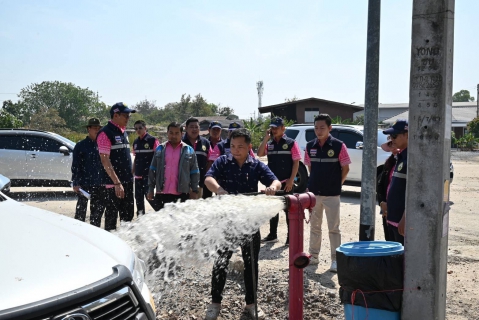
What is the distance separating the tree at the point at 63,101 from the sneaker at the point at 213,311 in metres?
75.7

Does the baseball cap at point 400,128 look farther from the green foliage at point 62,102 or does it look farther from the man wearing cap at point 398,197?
the green foliage at point 62,102

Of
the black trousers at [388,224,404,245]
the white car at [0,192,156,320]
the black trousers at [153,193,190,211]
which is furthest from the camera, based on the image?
the black trousers at [153,193,190,211]

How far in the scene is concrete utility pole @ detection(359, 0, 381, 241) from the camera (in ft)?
19.1

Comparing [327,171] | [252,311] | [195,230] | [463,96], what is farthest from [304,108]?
[463,96]

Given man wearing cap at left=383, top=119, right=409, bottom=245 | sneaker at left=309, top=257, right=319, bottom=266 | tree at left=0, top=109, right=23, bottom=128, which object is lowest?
sneaker at left=309, top=257, right=319, bottom=266

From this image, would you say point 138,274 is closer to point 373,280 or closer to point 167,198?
point 373,280

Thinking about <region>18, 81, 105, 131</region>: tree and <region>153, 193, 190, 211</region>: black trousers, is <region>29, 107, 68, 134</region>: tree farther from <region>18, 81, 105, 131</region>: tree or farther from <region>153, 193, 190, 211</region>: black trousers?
<region>153, 193, 190, 211</region>: black trousers

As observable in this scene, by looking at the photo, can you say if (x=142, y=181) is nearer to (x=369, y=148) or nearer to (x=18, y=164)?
(x=369, y=148)

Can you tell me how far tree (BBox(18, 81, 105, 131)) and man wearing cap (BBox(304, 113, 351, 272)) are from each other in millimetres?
74165

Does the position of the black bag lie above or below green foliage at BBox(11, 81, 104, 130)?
below

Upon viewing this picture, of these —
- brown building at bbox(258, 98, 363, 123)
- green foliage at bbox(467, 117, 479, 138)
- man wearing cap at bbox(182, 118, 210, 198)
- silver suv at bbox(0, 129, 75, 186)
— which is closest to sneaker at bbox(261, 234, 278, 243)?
man wearing cap at bbox(182, 118, 210, 198)

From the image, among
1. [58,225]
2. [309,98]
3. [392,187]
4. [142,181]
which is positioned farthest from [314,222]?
[309,98]

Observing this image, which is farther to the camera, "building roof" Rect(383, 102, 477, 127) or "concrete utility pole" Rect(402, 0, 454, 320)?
"building roof" Rect(383, 102, 477, 127)

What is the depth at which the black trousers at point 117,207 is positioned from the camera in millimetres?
6289
